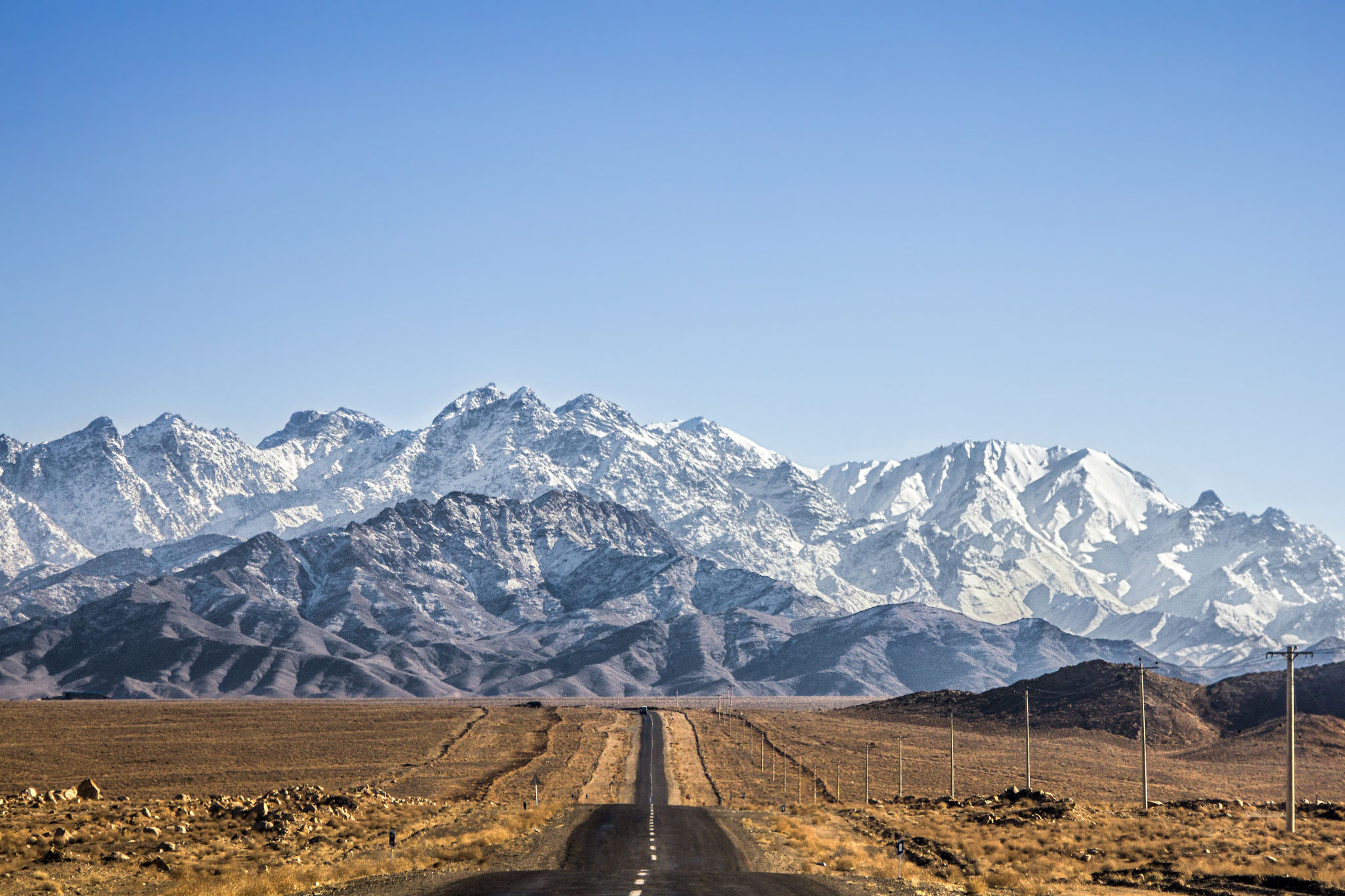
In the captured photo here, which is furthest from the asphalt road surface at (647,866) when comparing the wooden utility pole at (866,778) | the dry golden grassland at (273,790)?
the wooden utility pole at (866,778)

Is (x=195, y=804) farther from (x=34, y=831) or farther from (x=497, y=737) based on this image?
(x=497, y=737)

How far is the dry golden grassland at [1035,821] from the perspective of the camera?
44656 millimetres

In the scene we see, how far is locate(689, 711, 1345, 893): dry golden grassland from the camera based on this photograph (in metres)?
44.7

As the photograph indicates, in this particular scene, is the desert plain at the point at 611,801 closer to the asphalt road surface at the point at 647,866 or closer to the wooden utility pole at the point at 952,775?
the wooden utility pole at the point at 952,775

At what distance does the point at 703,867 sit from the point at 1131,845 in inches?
701

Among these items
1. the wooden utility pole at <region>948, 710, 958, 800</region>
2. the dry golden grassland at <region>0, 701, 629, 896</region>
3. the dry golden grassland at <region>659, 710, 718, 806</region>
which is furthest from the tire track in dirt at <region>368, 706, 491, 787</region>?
the wooden utility pole at <region>948, 710, 958, 800</region>

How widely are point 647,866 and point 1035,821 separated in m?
24.9

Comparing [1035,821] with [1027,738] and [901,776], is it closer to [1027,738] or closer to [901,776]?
[1027,738]

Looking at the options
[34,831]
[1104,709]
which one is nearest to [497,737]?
[1104,709]

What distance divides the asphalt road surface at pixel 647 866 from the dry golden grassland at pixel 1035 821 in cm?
308

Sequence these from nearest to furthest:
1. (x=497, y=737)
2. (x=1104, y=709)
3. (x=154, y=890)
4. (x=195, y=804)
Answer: (x=154, y=890) → (x=195, y=804) → (x=497, y=737) → (x=1104, y=709)

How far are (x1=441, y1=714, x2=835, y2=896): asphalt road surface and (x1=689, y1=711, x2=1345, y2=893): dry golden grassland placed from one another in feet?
10.1

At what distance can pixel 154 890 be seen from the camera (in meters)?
38.7

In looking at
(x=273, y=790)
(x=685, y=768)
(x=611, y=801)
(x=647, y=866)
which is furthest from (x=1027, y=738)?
(x=273, y=790)
